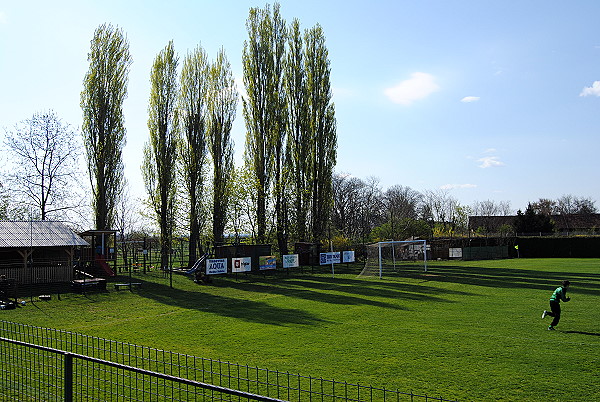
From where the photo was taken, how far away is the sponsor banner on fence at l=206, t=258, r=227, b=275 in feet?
100

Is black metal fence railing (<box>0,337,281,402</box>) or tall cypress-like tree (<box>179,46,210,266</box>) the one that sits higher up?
tall cypress-like tree (<box>179,46,210,266</box>)

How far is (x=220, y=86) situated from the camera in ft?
148

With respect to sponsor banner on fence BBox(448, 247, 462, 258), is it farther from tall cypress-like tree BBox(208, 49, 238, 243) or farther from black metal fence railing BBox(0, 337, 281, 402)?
black metal fence railing BBox(0, 337, 281, 402)

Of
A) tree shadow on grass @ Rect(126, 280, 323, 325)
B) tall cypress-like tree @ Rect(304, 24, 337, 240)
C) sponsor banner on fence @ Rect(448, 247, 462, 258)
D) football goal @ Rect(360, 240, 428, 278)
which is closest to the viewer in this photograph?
tree shadow on grass @ Rect(126, 280, 323, 325)

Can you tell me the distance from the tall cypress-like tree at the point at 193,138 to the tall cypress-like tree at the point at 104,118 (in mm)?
5341

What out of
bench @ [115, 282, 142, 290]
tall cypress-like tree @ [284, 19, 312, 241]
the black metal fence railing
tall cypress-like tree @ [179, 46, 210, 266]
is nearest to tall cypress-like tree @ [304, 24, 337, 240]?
tall cypress-like tree @ [284, 19, 312, 241]

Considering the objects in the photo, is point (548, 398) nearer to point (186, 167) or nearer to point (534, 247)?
point (186, 167)

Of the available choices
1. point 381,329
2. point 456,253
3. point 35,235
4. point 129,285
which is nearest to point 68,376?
point 381,329

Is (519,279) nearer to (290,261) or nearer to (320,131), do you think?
(290,261)

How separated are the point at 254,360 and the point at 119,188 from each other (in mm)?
35138

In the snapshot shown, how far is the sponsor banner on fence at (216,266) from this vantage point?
3059 centimetres

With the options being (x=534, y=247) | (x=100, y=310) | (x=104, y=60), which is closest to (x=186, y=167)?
(x=104, y=60)

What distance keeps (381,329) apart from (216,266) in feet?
58.6

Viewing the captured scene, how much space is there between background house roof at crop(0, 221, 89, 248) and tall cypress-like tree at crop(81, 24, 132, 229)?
848cm
